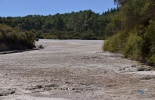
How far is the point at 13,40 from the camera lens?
57.7 metres

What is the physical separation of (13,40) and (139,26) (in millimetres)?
31047

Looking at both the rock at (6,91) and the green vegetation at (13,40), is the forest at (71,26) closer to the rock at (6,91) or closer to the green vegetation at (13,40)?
the green vegetation at (13,40)

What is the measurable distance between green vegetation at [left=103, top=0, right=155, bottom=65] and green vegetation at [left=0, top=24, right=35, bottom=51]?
2273 cm

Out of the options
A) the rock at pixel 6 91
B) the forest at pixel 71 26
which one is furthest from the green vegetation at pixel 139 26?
the forest at pixel 71 26

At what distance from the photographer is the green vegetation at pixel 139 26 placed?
23.9 metres

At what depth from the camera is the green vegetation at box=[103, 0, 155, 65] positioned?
23.9m

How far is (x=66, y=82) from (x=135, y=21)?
11.9 m

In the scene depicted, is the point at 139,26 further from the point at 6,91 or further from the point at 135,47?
Result: the point at 6,91

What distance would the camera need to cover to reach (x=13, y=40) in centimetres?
5772

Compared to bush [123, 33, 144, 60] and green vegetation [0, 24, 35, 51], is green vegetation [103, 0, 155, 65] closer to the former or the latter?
bush [123, 33, 144, 60]

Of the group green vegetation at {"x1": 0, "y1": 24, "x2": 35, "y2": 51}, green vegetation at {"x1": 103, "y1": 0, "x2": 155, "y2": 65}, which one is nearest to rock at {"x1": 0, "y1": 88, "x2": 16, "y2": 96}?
green vegetation at {"x1": 103, "y1": 0, "x2": 155, "y2": 65}

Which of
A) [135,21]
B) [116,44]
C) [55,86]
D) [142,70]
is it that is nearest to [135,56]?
[135,21]

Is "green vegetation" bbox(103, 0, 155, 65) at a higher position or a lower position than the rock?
higher

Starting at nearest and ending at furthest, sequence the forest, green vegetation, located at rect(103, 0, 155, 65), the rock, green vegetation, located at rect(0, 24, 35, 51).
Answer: the rock < green vegetation, located at rect(103, 0, 155, 65) < green vegetation, located at rect(0, 24, 35, 51) < the forest
